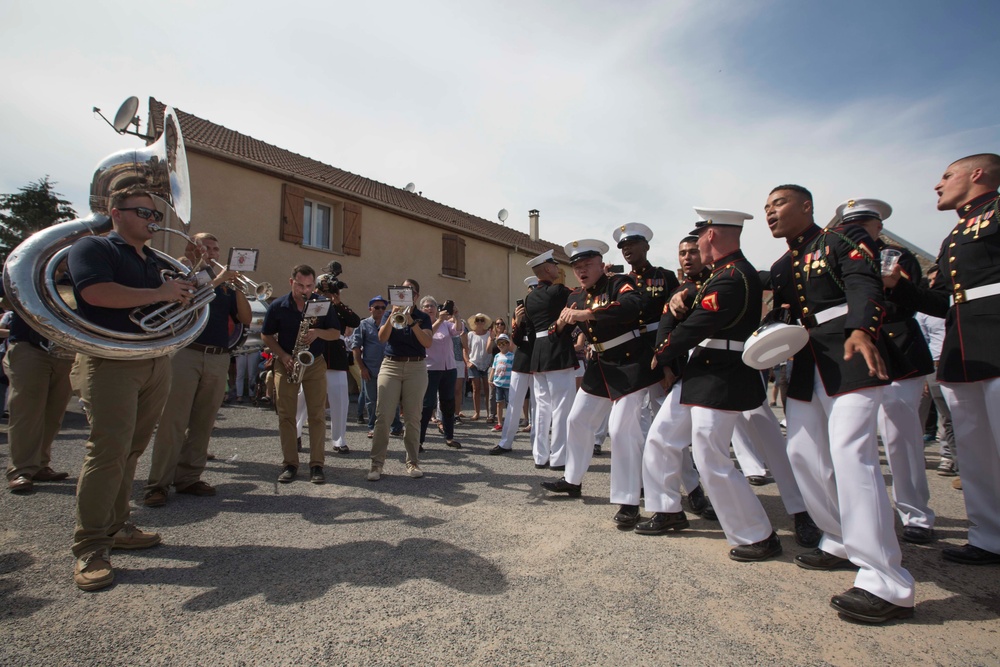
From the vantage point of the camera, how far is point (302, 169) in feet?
52.7

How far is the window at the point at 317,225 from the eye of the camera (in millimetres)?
15250

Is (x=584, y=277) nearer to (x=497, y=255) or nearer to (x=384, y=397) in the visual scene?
(x=384, y=397)

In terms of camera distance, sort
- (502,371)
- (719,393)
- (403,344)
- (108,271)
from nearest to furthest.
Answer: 1. (108,271)
2. (719,393)
3. (403,344)
4. (502,371)

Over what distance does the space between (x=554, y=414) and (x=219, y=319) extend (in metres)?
3.46

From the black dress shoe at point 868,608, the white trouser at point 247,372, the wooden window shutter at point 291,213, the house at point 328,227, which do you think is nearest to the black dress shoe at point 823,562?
the black dress shoe at point 868,608

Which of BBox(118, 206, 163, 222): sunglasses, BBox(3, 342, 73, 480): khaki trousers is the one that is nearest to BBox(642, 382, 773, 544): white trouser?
BBox(118, 206, 163, 222): sunglasses

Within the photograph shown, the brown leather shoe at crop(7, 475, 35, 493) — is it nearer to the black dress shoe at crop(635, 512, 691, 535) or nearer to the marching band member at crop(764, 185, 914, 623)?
the black dress shoe at crop(635, 512, 691, 535)

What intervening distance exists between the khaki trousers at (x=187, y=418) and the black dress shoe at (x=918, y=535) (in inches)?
209

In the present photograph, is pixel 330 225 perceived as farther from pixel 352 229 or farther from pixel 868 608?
pixel 868 608

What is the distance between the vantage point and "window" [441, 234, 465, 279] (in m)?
18.9

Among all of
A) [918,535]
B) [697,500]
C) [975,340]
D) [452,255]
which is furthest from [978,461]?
[452,255]

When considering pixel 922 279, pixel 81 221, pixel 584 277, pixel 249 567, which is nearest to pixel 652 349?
pixel 584 277

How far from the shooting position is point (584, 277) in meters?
4.40

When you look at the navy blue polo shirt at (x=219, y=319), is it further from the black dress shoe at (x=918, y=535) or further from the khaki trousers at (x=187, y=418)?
the black dress shoe at (x=918, y=535)
